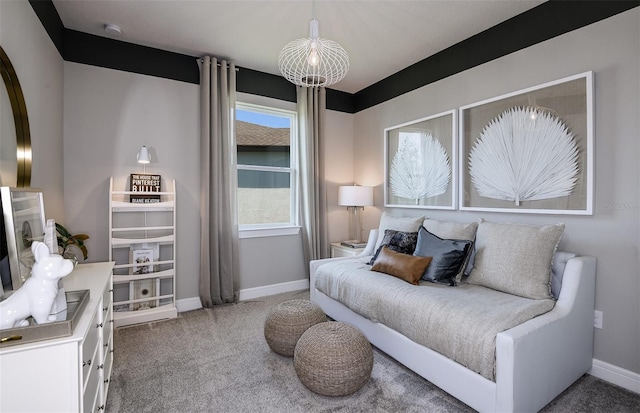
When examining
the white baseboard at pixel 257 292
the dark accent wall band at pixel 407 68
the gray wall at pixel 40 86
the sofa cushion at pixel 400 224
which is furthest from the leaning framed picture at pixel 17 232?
Result: the sofa cushion at pixel 400 224

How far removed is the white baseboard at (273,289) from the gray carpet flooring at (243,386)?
97 centimetres

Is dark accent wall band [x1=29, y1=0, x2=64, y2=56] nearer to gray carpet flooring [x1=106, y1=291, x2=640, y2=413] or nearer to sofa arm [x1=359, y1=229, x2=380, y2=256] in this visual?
gray carpet flooring [x1=106, y1=291, x2=640, y2=413]

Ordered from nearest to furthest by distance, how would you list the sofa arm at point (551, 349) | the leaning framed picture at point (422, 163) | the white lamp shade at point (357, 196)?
the sofa arm at point (551, 349)
the leaning framed picture at point (422, 163)
the white lamp shade at point (357, 196)

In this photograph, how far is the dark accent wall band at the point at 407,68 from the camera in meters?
2.20

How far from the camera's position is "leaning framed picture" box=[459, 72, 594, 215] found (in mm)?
2162

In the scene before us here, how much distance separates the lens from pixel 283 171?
399 centimetres

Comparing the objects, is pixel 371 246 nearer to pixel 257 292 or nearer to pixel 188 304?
pixel 257 292

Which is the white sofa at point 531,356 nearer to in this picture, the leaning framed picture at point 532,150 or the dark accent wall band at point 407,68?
the leaning framed picture at point 532,150

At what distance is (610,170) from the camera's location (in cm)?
204

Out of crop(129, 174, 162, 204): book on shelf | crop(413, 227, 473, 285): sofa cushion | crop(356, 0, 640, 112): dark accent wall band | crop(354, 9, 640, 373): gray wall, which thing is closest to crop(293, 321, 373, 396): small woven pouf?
crop(413, 227, 473, 285): sofa cushion

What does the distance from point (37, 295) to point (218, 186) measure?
7.56 feet

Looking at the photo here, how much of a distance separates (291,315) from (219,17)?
247cm

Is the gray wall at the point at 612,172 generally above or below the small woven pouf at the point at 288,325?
above

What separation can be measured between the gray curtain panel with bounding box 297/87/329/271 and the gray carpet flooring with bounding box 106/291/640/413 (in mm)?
1575
